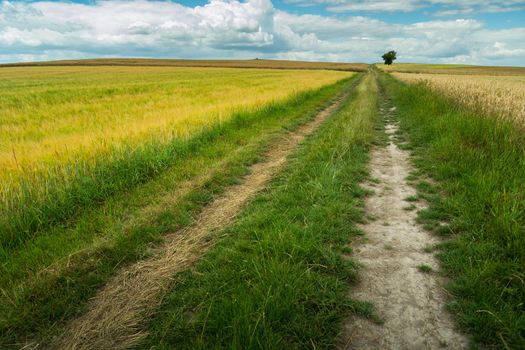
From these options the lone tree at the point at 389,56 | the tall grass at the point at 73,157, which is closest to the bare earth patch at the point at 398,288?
the tall grass at the point at 73,157

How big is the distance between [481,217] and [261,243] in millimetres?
3124

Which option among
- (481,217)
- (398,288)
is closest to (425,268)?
(398,288)

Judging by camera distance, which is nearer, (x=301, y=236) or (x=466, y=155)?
(x=301, y=236)

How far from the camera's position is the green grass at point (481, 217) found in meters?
2.93

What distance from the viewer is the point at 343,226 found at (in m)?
4.58

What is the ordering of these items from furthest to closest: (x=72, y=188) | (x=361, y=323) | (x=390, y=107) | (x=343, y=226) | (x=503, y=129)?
(x=390, y=107), (x=503, y=129), (x=72, y=188), (x=343, y=226), (x=361, y=323)

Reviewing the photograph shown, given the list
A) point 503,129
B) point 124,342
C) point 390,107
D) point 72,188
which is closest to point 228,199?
point 72,188

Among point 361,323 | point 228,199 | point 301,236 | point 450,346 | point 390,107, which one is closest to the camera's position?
point 450,346

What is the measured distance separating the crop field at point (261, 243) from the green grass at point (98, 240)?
0.02 meters

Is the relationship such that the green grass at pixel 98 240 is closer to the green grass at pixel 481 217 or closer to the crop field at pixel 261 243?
the crop field at pixel 261 243

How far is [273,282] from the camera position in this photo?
3205mm

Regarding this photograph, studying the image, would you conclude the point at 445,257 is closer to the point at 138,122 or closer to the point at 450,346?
the point at 450,346

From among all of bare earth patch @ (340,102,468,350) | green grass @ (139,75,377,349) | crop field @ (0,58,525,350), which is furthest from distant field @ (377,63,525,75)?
green grass @ (139,75,377,349)

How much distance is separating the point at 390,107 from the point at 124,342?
58.0 ft
